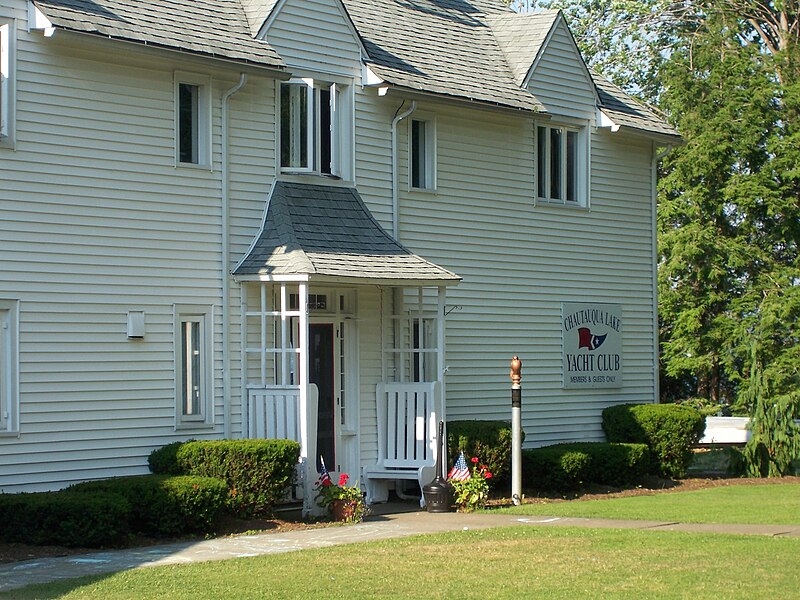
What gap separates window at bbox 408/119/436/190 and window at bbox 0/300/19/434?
760cm

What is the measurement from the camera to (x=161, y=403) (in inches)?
687

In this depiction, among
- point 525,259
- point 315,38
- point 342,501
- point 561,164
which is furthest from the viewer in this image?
point 561,164

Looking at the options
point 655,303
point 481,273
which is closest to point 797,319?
point 655,303

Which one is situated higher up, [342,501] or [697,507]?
[342,501]

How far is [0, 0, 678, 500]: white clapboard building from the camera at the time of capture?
16359 mm

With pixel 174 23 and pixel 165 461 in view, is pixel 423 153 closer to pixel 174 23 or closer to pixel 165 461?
pixel 174 23

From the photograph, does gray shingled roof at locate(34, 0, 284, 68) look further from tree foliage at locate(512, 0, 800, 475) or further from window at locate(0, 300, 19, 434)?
tree foliage at locate(512, 0, 800, 475)

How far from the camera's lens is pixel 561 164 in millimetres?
24062

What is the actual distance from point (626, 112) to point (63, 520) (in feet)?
48.4

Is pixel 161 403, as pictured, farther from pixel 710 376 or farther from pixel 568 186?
pixel 710 376

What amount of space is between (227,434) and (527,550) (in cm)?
550

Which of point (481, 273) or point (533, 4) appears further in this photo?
point (533, 4)

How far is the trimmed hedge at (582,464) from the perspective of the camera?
21203mm

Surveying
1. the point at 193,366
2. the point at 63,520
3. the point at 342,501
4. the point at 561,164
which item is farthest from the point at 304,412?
the point at 561,164
